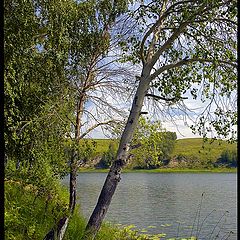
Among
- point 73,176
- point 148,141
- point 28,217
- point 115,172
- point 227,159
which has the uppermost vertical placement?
point 227,159

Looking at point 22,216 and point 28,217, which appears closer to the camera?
point 28,217

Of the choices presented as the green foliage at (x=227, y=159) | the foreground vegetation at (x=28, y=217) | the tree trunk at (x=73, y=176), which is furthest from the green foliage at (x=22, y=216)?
the green foliage at (x=227, y=159)

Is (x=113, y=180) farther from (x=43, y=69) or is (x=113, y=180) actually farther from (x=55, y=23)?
(x=55, y=23)

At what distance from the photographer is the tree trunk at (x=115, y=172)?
8.73 meters

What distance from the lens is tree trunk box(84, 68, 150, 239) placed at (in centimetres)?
873

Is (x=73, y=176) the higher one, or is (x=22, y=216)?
(x=73, y=176)

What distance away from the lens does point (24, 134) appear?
26.8ft

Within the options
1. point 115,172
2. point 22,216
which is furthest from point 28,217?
point 115,172

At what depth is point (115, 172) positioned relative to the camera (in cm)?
892

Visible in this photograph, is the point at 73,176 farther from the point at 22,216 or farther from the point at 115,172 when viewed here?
the point at 115,172

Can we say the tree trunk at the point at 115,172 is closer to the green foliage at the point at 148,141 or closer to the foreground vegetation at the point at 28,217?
the foreground vegetation at the point at 28,217

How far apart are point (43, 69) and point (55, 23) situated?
1.16 meters

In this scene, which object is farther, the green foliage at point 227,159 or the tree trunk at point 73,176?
the green foliage at point 227,159
